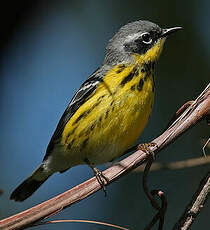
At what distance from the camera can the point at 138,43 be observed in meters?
4.25

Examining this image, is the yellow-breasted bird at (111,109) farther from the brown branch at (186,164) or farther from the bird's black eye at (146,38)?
the brown branch at (186,164)

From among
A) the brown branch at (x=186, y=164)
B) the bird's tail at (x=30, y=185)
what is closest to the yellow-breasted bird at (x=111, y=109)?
the bird's tail at (x=30, y=185)

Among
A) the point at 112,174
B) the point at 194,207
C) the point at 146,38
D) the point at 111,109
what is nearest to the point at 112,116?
the point at 111,109

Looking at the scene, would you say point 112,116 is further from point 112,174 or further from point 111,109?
point 112,174

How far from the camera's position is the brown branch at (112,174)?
1722mm

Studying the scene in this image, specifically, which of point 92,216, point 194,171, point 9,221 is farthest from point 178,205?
point 9,221

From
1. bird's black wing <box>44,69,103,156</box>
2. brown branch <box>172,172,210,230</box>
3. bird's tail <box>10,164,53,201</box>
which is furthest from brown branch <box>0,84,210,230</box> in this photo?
bird's tail <box>10,164,53,201</box>

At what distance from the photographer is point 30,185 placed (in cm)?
458

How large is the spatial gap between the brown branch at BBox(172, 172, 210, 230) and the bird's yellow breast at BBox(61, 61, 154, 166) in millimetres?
1751

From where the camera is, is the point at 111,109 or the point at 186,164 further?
the point at 111,109

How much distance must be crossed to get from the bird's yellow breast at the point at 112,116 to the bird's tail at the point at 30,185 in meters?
0.60

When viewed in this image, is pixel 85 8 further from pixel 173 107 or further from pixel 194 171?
pixel 194 171

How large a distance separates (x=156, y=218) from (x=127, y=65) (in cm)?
230

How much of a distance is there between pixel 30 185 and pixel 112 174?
283cm
